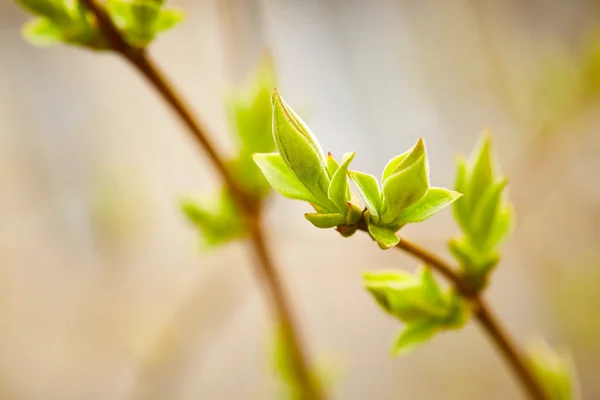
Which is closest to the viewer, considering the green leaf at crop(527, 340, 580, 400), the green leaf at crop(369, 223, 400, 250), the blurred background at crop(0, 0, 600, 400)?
the green leaf at crop(369, 223, 400, 250)

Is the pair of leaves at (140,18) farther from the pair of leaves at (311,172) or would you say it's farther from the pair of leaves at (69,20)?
the pair of leaves at (311,172)

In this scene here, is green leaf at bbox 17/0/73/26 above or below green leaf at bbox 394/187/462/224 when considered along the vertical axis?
above

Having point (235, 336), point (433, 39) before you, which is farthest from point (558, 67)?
point (235, 336)

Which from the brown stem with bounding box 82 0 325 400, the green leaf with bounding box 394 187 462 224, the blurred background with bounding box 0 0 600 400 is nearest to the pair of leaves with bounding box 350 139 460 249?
the green leaf with bounding box 394 187 462 224

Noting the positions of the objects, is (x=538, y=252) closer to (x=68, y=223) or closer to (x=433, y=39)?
(x=433, y=39)

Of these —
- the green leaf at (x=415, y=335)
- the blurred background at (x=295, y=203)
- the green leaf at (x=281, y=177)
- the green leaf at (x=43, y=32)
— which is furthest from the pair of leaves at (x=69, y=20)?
the blurred background at (x=295, y=203)

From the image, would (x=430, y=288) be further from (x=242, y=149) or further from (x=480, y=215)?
(x=242, y=149)

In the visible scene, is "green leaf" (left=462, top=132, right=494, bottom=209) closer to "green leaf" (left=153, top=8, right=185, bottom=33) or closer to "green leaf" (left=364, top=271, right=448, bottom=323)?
"green leaf" (left=364, top=271, right=448, bottom=323)
